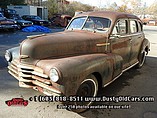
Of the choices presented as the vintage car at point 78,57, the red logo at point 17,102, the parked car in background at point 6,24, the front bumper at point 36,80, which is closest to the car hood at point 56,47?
the vintage car at point 78,57

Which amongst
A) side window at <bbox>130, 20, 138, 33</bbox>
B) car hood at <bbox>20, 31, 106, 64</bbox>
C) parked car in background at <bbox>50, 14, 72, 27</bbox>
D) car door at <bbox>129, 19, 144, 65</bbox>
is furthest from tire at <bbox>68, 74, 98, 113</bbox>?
parked car in background at <bbox>50, 14, 72, 27</bbox>

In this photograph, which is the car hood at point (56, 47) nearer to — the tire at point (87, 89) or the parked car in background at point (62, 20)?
the tire at point (87, 89)

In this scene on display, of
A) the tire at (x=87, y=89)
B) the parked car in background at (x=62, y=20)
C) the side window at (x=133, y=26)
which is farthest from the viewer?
the parked car in background at (x=62, y=20)

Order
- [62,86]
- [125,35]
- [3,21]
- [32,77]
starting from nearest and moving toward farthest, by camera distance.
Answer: [62,86], [32,77], [125,35], [3,21]

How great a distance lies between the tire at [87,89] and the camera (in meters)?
3.31

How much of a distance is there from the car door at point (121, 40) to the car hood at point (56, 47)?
0.52 m

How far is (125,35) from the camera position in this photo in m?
4.84

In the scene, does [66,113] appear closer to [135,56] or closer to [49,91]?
[49,91]

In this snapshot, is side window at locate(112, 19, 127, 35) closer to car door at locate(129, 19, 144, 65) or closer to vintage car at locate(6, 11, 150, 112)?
vintage car at locate(6, 11, 150, 112)

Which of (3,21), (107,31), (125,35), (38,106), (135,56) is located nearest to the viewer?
(38,106)

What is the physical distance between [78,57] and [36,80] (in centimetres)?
89

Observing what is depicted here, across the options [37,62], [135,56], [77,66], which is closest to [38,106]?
[37,62]

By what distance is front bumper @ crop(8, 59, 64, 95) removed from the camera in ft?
9.53

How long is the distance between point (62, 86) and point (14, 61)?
1582mm
